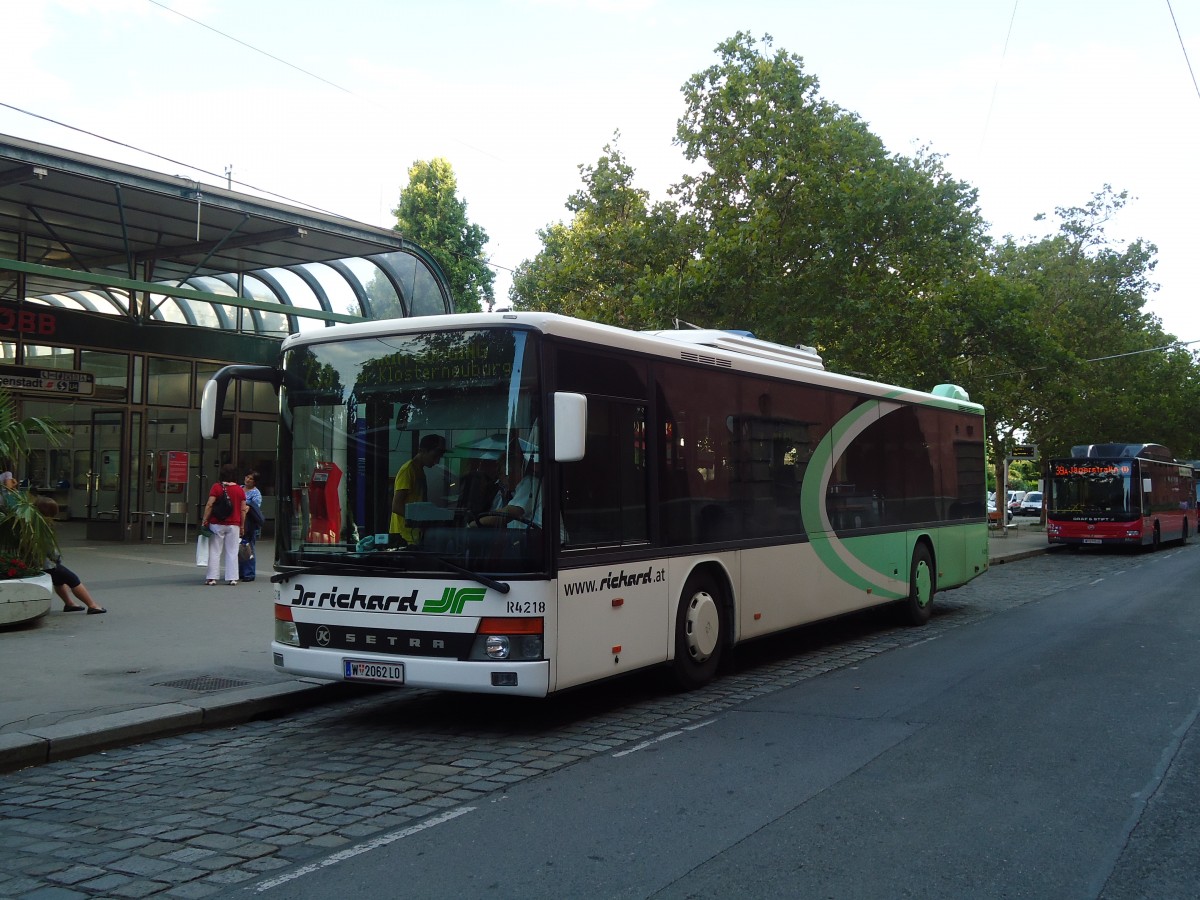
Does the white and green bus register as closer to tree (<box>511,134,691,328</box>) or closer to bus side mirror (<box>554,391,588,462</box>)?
bus side mirror (<box>554,391,588,462</box>)

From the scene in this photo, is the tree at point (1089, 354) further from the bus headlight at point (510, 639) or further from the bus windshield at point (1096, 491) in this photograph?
the bus headlight at point (510, 639)

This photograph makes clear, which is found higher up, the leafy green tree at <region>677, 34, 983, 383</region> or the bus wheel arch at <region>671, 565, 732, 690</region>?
the leafy green tree at <region>677, 34, 983, 383</region>

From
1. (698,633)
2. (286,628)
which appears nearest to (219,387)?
(286,628)

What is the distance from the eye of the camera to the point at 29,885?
15.3ft

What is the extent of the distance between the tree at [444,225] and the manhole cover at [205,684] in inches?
1661

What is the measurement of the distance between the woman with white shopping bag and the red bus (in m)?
23.5

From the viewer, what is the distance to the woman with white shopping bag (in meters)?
16.0

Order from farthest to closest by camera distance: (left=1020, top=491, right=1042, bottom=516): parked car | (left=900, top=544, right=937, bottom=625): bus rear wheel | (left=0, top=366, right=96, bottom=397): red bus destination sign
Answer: (left=1020, top=491, right=1042, bottom=516): parked car < (left=0, top=366, right=96, bottom=397): red bus destination sign < (left=900, top=544, right=937, bottom=625): bus rear wheel

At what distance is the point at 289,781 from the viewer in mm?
6387

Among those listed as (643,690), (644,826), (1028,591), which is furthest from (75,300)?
(644,826)

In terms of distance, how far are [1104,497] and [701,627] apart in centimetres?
2531

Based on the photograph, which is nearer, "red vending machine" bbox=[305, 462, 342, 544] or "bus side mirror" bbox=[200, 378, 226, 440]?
"red vending machine" bbox=[305, 462, 342, 544]

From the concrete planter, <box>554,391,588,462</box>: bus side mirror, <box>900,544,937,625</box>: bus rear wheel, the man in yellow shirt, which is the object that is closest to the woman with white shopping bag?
the concrete planter

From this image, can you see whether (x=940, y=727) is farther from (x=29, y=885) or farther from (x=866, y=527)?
(x=29, y=885)
